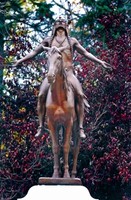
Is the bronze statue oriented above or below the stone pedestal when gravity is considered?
above

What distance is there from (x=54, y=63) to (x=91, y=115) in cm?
565

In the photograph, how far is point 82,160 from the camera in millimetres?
14070

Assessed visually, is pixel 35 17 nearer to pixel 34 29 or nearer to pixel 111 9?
pixel 34 29

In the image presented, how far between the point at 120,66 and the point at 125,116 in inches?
43.6

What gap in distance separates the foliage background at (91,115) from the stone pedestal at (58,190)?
184 inches

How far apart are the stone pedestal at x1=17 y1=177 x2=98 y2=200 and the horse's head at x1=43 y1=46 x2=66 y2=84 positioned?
1.29 meters

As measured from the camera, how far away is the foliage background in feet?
44.1

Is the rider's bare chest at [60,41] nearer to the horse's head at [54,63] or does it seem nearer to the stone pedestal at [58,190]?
the horse's head at [54,63]

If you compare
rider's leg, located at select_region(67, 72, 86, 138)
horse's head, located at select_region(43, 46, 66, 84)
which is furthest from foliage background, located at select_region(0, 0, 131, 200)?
horse's head, located at select_region(43, 46, 66, 84)

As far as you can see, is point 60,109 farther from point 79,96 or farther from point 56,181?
point 56,181

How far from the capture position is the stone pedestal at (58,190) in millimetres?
8078

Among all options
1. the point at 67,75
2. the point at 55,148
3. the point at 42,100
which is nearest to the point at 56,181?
the point at 55,148

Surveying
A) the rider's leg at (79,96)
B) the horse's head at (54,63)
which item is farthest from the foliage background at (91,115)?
the horse's head at (54,63)

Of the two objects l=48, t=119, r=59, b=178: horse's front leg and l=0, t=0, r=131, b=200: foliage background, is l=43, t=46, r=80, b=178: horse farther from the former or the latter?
l=0, t=0, r=131, b=200: foliage background
